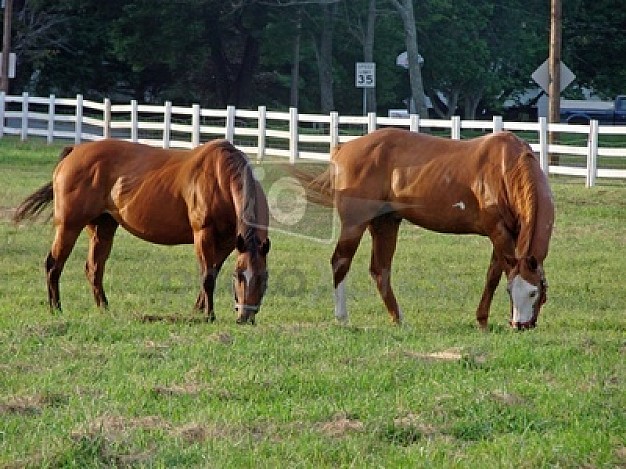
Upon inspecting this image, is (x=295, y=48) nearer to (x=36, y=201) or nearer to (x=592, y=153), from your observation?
(x=592, y=153)

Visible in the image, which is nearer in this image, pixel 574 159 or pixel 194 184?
pixel 194 184

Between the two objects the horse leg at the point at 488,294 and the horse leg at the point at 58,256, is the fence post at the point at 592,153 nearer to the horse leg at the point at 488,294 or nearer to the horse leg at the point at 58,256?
the horse leg at the point at 488,294

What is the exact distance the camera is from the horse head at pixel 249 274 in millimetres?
10102

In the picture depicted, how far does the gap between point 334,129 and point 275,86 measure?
24720mm

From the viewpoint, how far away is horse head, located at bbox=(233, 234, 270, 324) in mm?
10102

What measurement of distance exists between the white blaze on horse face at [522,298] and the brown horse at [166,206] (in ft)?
6.43

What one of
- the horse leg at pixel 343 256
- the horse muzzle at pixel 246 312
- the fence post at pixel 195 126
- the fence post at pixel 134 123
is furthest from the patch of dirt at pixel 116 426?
the fence post at pixel 134 123

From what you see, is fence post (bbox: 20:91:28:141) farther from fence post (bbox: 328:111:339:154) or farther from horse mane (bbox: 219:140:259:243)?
horse mane (bbox: 219:140:259:243)

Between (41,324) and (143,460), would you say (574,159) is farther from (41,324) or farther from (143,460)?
(143,460)

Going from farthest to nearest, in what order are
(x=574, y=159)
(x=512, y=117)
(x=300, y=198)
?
1. (x=512, y=117)
2. (x=574, y=159)
3. (x=300, y=198)

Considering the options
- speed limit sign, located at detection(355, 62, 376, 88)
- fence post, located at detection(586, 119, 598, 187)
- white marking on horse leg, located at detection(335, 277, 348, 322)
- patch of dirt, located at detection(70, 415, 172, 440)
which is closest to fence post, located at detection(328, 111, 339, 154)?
speed limit sign, located at detection(355, 62, 376, 88)

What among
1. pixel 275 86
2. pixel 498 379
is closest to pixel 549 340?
pixel 498 379

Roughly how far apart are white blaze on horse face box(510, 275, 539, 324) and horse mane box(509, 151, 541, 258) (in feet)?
0.80

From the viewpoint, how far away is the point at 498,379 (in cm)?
783
